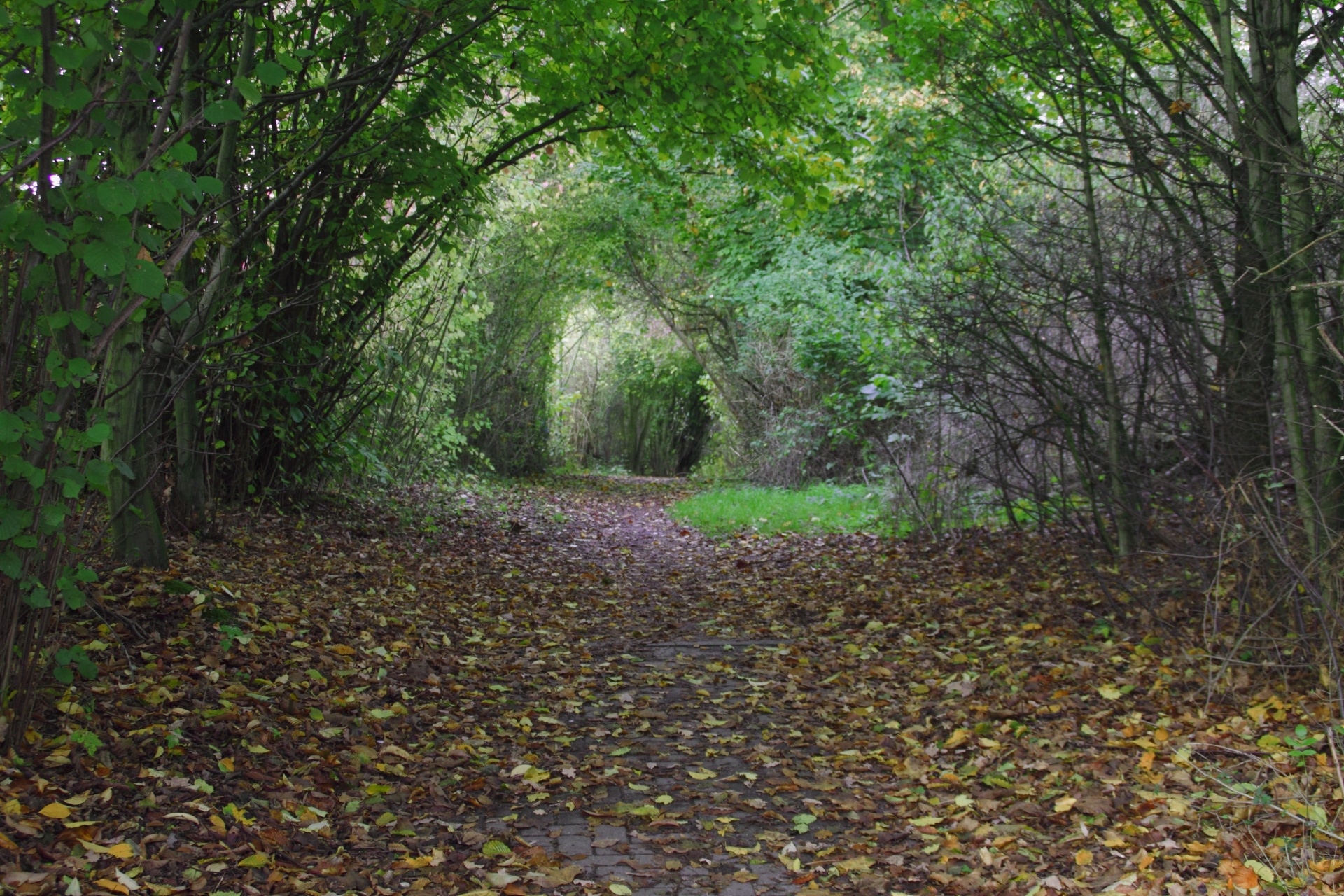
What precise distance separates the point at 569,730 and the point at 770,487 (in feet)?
40.4

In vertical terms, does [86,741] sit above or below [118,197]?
below

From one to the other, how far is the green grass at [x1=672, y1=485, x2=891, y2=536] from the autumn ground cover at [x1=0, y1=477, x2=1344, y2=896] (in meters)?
4.10

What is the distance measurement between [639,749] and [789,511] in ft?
28.5

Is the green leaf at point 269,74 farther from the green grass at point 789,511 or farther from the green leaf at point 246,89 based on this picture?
the green grass at point 789,511

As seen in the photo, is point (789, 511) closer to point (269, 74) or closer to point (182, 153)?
point (269, 74)

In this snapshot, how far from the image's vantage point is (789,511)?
13.2 meters

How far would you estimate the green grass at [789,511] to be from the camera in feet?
38.2

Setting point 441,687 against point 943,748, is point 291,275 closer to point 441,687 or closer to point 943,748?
point 441,687

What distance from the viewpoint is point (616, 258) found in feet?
63.8

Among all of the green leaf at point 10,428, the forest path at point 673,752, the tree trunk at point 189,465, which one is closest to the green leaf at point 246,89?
the green leaf at point 10,428

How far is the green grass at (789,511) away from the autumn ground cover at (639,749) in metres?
4.10

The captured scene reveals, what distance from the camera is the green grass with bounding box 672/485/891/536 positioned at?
11641mm

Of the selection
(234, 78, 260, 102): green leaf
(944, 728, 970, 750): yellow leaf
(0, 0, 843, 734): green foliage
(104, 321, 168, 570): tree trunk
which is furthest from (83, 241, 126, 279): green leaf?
(944, 728, 970, 750): yellow leaf

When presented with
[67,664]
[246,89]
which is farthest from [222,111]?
[67,664]
